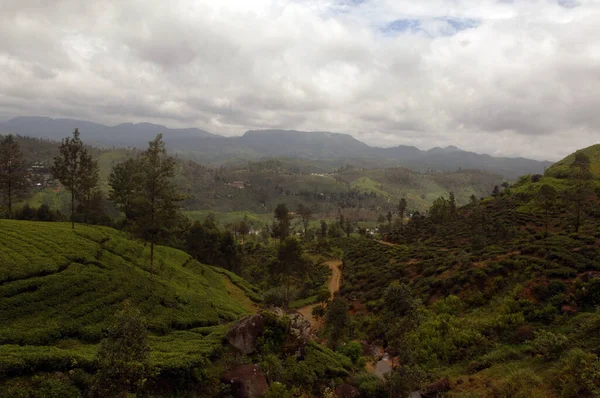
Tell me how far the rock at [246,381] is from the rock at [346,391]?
19.7ft

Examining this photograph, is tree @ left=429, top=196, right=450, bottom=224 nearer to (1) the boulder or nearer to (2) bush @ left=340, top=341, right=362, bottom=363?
(2) bush @ left=340, top=341, right=362, bottom=363

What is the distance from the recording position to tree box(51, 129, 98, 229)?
126 feet

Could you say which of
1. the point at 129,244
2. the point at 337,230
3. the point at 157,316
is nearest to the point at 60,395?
the point at 157,316

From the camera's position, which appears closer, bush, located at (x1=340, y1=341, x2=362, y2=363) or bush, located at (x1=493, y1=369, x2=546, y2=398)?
bush, located at (x1=493, y1=369, x2=546, y2=398)

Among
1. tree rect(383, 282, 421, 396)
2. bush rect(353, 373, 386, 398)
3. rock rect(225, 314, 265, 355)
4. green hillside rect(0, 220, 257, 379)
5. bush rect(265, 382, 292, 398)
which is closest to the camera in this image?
bush rect(265, 382, 292, 398)

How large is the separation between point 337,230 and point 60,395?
110340 mm

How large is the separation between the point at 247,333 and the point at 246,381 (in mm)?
4097

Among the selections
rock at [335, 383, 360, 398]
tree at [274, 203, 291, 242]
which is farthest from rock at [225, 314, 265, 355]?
tree at [274, 203, 291, 242]

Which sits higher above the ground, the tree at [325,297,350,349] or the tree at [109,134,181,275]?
the tree at [109,134,181,275]

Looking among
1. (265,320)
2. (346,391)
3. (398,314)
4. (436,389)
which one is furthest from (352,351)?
(398,314)

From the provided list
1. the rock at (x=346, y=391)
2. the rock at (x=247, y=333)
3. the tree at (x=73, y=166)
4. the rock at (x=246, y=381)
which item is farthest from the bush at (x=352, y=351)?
the tree at (x=73, y=166)

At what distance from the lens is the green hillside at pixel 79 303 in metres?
18.1

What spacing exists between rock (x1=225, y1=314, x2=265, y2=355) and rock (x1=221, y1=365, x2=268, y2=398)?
7.25 ft

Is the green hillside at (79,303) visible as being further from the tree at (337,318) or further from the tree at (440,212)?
the tree at (440,212)
